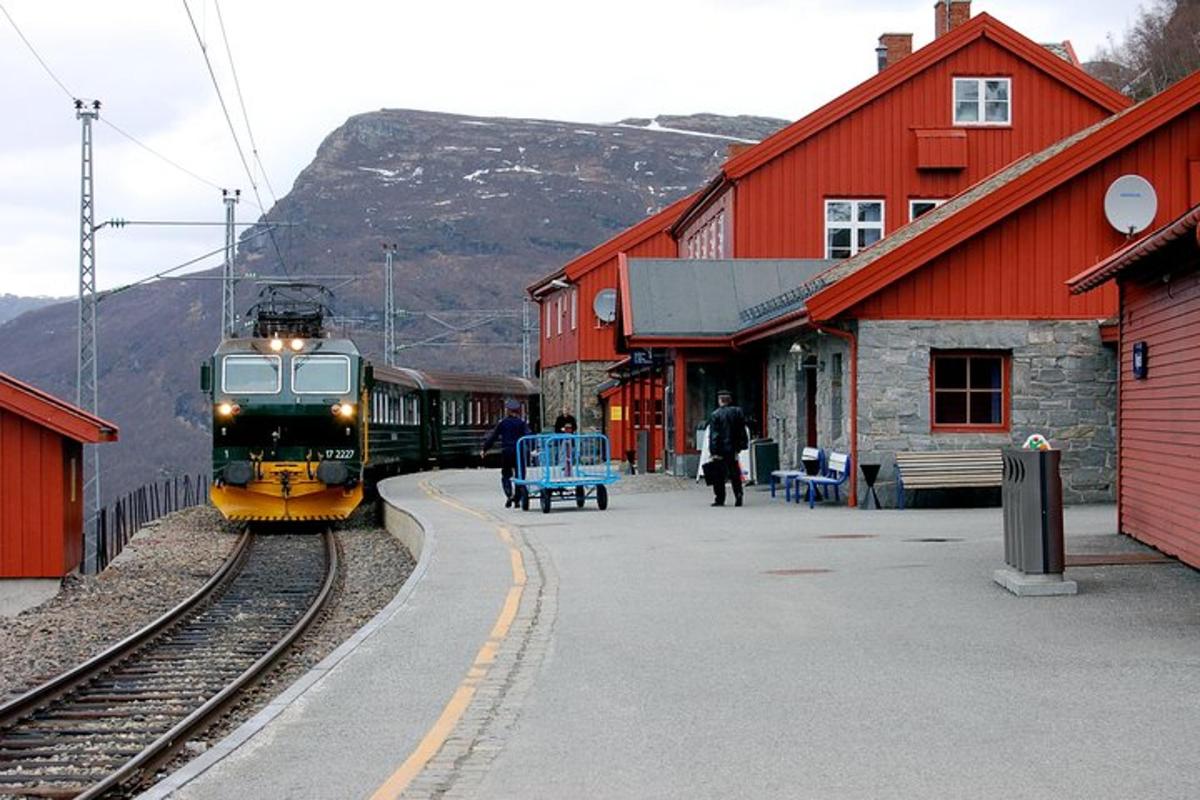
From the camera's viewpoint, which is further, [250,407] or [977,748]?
[250,407]

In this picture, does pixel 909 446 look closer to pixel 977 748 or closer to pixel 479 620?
pixel 479 620

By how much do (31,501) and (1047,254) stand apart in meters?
13.7

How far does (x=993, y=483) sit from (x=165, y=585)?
1086 centimetres

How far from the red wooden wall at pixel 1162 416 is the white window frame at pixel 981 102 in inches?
783

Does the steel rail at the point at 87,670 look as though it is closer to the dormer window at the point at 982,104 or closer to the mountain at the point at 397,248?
the dormer window at the point at 982,104

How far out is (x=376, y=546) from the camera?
79.5 ft

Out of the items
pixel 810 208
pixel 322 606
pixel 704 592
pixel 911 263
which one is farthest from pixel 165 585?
pixel 810 208

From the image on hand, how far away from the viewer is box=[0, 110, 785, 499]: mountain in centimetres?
12406

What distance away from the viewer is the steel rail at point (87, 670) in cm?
1078

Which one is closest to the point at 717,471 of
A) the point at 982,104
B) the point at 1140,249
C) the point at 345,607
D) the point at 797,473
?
the point at 797,473

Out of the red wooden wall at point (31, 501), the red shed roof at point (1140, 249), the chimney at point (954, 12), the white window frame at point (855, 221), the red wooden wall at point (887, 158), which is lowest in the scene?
the red wooden wall at point (31, 501)

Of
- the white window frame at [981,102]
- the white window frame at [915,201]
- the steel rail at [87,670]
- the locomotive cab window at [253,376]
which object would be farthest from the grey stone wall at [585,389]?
the steel rail at [87,670]

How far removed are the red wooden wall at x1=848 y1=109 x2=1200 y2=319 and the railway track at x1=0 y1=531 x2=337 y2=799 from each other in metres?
9.28

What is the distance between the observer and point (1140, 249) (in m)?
14.6
